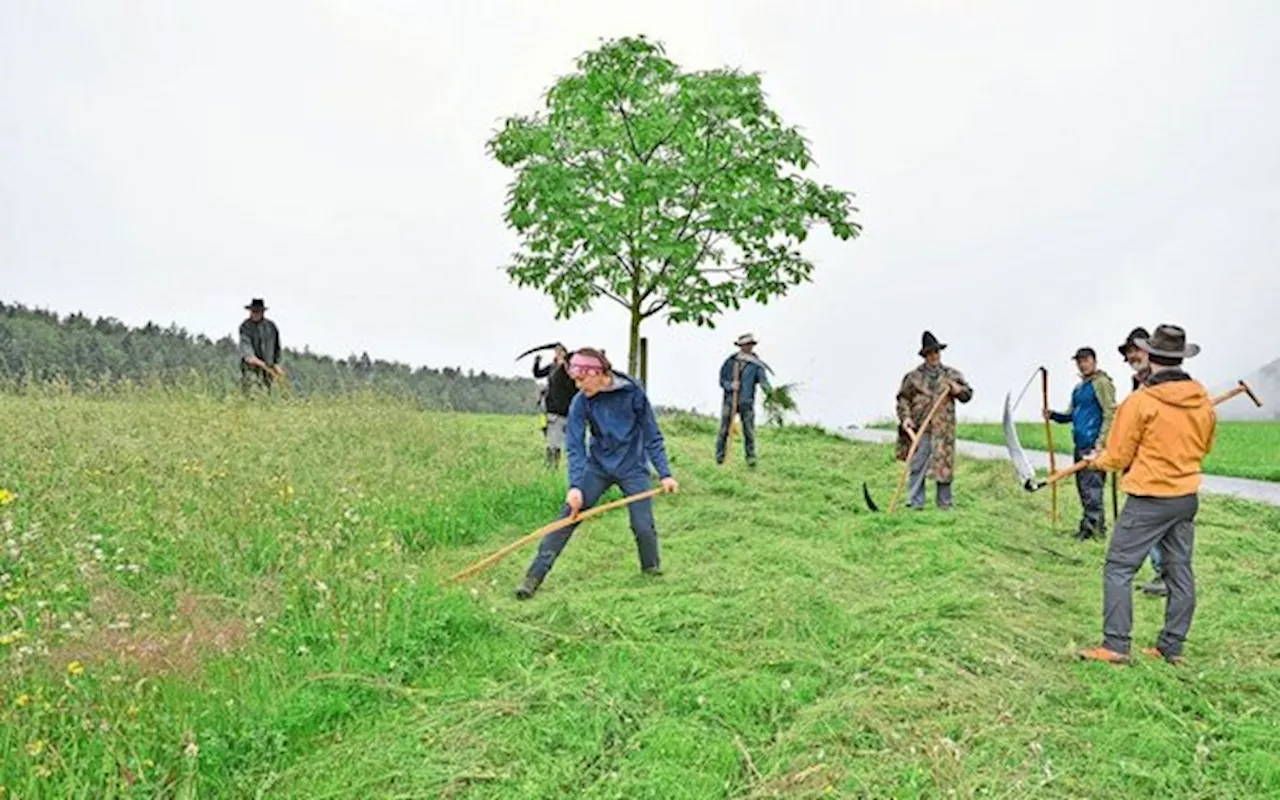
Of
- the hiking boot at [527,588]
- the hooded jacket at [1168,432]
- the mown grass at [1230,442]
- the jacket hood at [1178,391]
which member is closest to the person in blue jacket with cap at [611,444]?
the hiking boot at [527,588]

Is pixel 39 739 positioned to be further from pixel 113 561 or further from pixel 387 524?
pixel 387 524

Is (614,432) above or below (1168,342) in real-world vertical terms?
below

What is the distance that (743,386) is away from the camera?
43.9 ft

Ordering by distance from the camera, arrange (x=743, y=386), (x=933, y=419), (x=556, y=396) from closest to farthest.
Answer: (x=933, y=419)
(x=556, y=396)
(x=743, y=386)

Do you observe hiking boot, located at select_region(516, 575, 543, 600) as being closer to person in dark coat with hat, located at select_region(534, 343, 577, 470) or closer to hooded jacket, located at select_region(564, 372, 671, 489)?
hooded jacket, located at select_region(564, 372, 671, 489)

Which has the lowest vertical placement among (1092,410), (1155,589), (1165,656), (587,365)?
(1165,656)

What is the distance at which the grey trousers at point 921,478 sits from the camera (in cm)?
1038

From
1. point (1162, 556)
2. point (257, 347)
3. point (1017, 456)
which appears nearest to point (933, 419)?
point (1017, 456)

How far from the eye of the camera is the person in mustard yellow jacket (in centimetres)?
570

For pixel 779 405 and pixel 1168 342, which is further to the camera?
pixel 779 405

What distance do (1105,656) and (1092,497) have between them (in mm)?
4423

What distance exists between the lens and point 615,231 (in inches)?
505

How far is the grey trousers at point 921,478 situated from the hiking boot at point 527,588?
4.81 metres

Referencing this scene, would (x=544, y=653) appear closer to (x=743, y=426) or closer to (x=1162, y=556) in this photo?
(x=1162, y=556)
